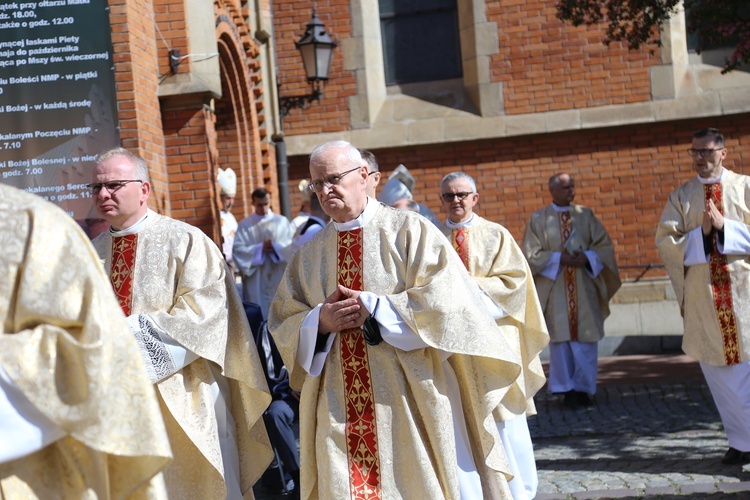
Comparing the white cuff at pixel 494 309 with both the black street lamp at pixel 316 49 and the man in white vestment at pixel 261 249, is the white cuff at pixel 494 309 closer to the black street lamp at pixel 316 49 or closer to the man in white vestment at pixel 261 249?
the man in white vestment at pixel 261 249

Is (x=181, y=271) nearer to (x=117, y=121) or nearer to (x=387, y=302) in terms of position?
(x=387, y=302)

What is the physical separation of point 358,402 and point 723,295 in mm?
3405

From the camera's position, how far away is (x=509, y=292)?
626 cm

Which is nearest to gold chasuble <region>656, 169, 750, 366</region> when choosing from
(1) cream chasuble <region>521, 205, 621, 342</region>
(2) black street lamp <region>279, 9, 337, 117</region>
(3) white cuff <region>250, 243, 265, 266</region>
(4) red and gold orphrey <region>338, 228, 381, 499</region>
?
(1) cream chasuble <region>521, 205, 621, 342</region>

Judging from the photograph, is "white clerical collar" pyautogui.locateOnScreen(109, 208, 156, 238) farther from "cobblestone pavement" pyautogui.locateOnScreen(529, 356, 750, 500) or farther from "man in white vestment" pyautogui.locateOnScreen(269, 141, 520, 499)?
"cobblestone pavement" pyautogui.locateOnScreen(529, 356, 750, 500)

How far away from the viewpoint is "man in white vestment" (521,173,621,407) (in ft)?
33.6

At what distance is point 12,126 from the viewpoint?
835 centimetres

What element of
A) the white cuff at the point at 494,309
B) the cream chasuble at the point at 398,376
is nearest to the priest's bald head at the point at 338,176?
the cream chasuble at the point at 398,376

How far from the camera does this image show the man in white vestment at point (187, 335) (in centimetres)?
464

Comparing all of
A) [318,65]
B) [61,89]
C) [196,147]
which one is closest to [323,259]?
[61,89]

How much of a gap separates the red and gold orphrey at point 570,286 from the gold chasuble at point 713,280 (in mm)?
3003

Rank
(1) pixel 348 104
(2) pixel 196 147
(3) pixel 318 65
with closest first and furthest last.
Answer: (2) pixel 196 147
(3) pixel 318 65
(1) pixel 348 104

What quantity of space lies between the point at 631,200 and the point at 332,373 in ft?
33.1

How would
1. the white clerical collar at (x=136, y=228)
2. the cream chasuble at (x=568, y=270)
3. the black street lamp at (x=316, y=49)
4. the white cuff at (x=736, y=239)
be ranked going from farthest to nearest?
the black street lamp at (x=316, y=49) < the cream chasuble at (x=568, y=270) < the white cuff at (x=736, y=239) < the white clerical collar at (x=136, y=228)
